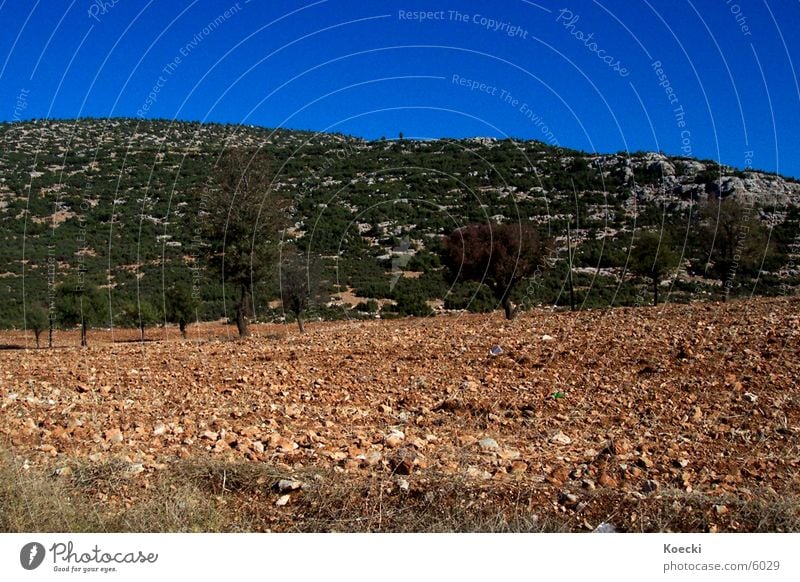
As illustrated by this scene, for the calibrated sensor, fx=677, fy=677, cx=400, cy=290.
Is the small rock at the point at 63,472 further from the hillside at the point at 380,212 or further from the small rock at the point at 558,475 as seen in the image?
the hillside at the point at 380,212

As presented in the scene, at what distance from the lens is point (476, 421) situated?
23.2 feet

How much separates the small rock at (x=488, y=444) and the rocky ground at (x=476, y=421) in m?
0.03

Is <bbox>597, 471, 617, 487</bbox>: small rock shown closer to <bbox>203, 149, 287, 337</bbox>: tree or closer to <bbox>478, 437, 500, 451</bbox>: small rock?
<bbox>478, 437, 500, 451</bbox>: small rock

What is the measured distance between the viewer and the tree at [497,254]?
915 inches

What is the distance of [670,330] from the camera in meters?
11.5

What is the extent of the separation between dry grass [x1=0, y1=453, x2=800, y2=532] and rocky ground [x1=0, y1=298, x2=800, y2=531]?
0.07 feet

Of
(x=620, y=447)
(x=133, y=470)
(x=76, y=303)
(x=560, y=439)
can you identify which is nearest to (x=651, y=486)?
(x=620, y=447)

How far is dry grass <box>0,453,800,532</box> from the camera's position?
425 cm

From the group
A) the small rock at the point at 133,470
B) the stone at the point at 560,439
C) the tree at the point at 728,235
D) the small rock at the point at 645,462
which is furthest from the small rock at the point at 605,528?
the tree at the point at 728,235

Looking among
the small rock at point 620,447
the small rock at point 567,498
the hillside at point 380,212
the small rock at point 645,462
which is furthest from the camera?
the hillside at point 380,212

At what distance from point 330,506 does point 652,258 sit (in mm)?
24824

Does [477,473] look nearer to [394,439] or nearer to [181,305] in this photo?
[394,439]

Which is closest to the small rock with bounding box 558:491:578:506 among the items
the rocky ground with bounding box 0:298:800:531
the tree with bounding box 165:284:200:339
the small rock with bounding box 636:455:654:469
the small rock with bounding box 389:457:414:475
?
the rocky ground with bounding box 0:298:800:531
